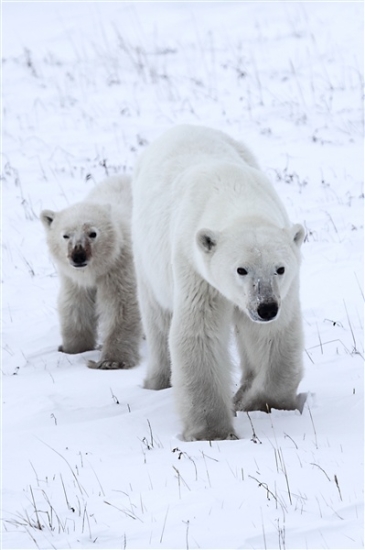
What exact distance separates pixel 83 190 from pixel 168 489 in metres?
7.50

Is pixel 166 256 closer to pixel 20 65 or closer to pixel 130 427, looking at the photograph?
pixel 130 427

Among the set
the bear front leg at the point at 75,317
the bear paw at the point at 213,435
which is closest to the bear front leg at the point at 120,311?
the bear front leg at the point at 75,317

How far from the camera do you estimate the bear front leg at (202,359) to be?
497 centimetres

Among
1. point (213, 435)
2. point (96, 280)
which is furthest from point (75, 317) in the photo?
point (213, 435)

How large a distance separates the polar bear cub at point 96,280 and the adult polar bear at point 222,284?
1.44 meters

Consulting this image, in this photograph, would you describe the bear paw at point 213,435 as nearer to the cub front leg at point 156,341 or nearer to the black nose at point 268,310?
the black nose at point 268,310

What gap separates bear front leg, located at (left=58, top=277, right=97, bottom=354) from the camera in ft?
24.6

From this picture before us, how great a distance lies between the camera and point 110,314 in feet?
24.6

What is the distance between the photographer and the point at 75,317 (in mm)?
7488

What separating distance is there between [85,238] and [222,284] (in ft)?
9.40

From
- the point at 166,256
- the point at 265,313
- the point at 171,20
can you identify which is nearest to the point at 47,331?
the point at 166,256

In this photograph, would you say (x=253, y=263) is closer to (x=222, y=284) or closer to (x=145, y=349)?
(x=222, y=284)

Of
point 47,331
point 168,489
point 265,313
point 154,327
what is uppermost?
point 265,313

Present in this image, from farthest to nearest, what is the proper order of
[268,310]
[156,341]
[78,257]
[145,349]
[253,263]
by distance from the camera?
[145,349] < [78,257] < [156,341] < [253,263] < [268,310]
